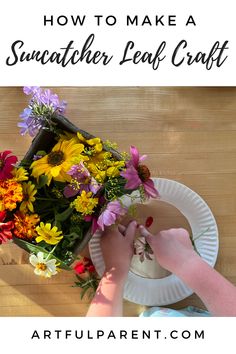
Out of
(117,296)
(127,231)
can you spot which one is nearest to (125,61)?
(127,231)

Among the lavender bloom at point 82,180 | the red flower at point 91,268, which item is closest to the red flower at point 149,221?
the red flower at point 91,268

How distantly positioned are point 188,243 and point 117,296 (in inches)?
6.4

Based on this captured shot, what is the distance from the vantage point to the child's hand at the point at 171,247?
0.77 m

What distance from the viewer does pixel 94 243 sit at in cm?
78

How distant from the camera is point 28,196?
60 cm

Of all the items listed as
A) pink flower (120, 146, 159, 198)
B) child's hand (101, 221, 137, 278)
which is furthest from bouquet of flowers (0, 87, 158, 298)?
child's hand (101, 221, 137, 278)

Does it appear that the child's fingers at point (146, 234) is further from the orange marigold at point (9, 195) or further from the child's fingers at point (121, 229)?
the orange marigold at point (9, 195)

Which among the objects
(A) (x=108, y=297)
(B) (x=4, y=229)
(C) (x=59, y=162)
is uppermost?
(C) (x=59, y=162)

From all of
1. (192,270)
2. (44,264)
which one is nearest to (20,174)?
(44,264)

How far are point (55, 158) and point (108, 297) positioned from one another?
276mm

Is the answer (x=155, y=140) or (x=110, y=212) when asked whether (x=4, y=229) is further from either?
(x=155, y=140)

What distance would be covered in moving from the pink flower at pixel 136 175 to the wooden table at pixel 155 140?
23cm

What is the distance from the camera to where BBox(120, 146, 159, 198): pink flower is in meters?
0.56
